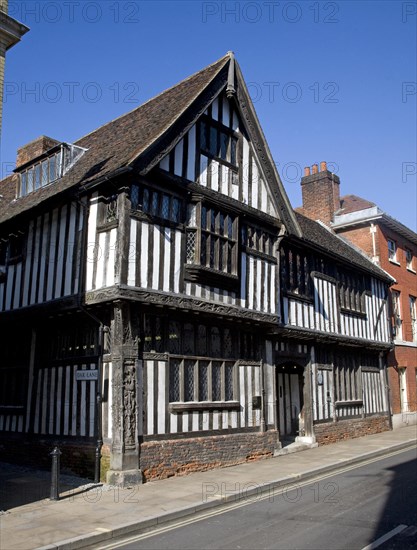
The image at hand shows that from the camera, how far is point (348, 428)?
18.4m

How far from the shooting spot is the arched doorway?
1714cm

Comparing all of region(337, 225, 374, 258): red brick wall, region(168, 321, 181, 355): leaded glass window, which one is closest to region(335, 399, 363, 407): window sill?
region(337, 225, 374, 258): red brick wall

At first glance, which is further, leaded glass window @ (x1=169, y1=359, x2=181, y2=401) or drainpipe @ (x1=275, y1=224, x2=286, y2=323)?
drainpipe @ (x1=275, y1=224, x2=286, y2=323)

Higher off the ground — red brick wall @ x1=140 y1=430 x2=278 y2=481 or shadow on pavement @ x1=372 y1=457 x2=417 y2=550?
red brick wall @ x1=140 y1=430 x2=278 y2=481

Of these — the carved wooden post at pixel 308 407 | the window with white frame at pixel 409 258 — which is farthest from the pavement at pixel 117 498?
the window with white frame at pixel 409 258

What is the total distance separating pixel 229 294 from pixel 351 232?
43.3 feet

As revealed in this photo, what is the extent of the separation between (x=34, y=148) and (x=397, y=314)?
17.1 m

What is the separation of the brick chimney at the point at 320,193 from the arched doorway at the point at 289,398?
10.0 meters

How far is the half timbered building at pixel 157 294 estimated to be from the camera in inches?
429

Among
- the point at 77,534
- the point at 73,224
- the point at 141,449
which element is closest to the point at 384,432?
the point at 141,449

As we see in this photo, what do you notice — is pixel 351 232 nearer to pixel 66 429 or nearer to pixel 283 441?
pixel 283 441

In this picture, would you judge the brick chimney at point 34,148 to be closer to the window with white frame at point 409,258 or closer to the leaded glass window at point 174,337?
the leaded glass window at point 174,337

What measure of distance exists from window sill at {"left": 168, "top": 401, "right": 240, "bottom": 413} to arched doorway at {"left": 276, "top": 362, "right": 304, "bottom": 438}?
4405 millimetres

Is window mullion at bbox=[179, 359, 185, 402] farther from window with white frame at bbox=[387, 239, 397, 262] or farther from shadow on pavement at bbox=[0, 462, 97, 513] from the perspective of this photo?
window with white frame at bbox=[387, 239, 397, 262]
